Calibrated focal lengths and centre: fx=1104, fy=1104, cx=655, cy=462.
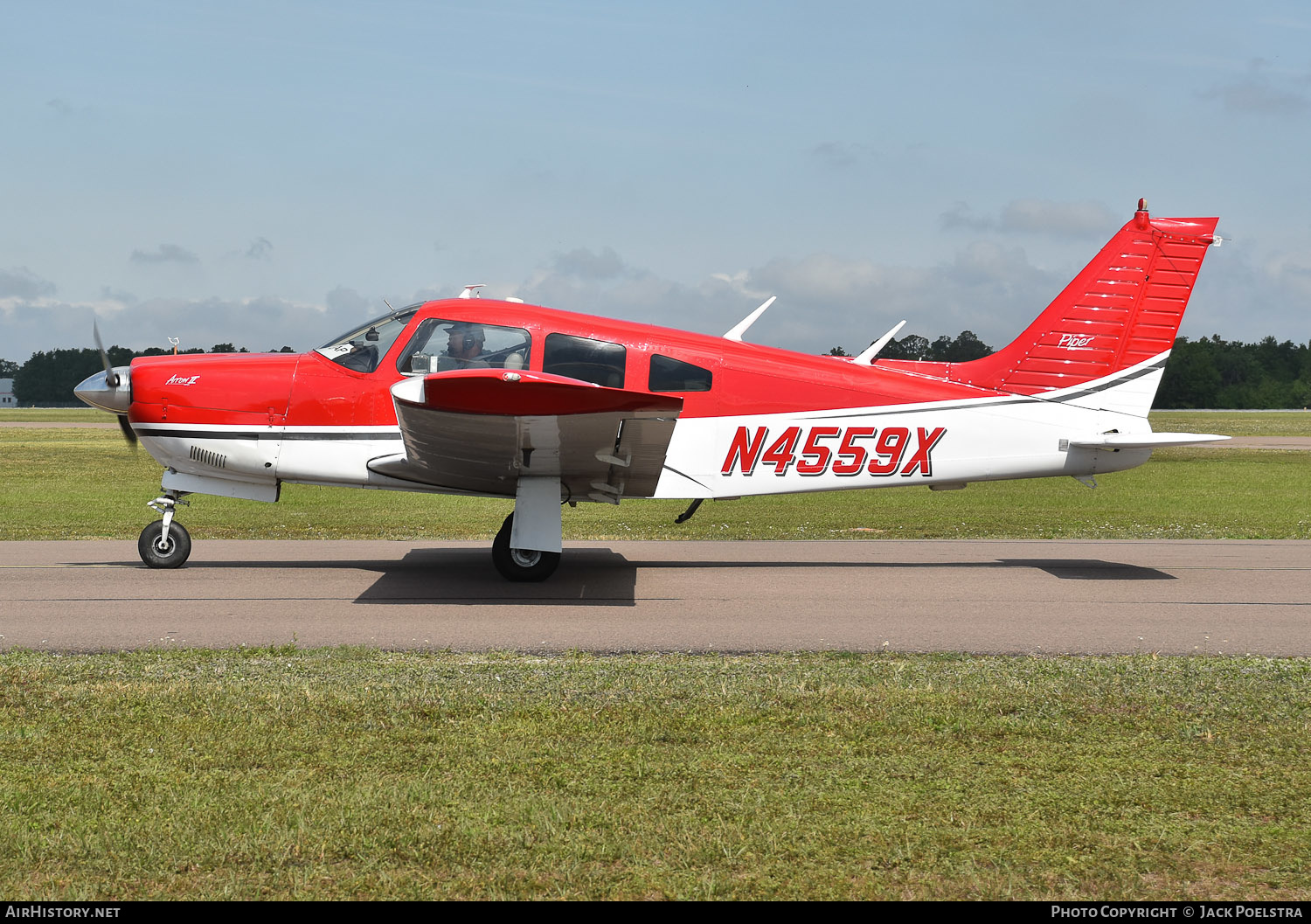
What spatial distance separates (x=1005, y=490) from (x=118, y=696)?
20390 millimetres

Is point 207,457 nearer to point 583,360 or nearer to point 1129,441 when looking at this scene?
point 583,360

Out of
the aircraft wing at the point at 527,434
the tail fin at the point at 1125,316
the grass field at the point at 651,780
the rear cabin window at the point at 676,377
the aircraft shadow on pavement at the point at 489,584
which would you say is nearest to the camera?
the grass field at the point at 651,780

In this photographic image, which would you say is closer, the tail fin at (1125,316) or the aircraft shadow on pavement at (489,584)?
the aircraft shadow on pavement at (489,584)

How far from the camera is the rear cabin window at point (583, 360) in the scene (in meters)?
10.1

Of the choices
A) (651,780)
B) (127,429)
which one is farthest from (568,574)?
(651,780)

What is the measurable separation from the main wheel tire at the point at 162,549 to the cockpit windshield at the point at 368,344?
2346 millimetres

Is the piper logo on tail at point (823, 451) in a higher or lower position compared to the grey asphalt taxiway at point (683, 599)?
higher

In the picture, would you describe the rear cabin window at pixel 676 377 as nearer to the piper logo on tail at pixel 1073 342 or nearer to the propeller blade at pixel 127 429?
the piper logo on tail at pixel 1073 342

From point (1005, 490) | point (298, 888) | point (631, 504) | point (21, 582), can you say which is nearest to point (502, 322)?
point (21, 582)

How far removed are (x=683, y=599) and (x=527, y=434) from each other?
1.95 m

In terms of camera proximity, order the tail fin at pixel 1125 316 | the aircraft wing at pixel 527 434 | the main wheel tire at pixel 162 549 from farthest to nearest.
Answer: the tail fin at pixel 1125 316, the main wheel tire at pixel 162 549, the aircraft wing at pixel 527 434

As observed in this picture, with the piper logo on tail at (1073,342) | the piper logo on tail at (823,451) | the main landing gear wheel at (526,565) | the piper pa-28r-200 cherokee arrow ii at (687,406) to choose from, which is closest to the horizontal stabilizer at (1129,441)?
the piper pa-28r-200 cherokee arrow ii at (687,406)

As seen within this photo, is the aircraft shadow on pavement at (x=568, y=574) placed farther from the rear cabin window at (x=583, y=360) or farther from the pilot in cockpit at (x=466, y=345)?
the pilot in cockpit at (x=466, y=345)

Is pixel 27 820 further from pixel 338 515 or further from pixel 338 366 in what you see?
pixel 338 515
